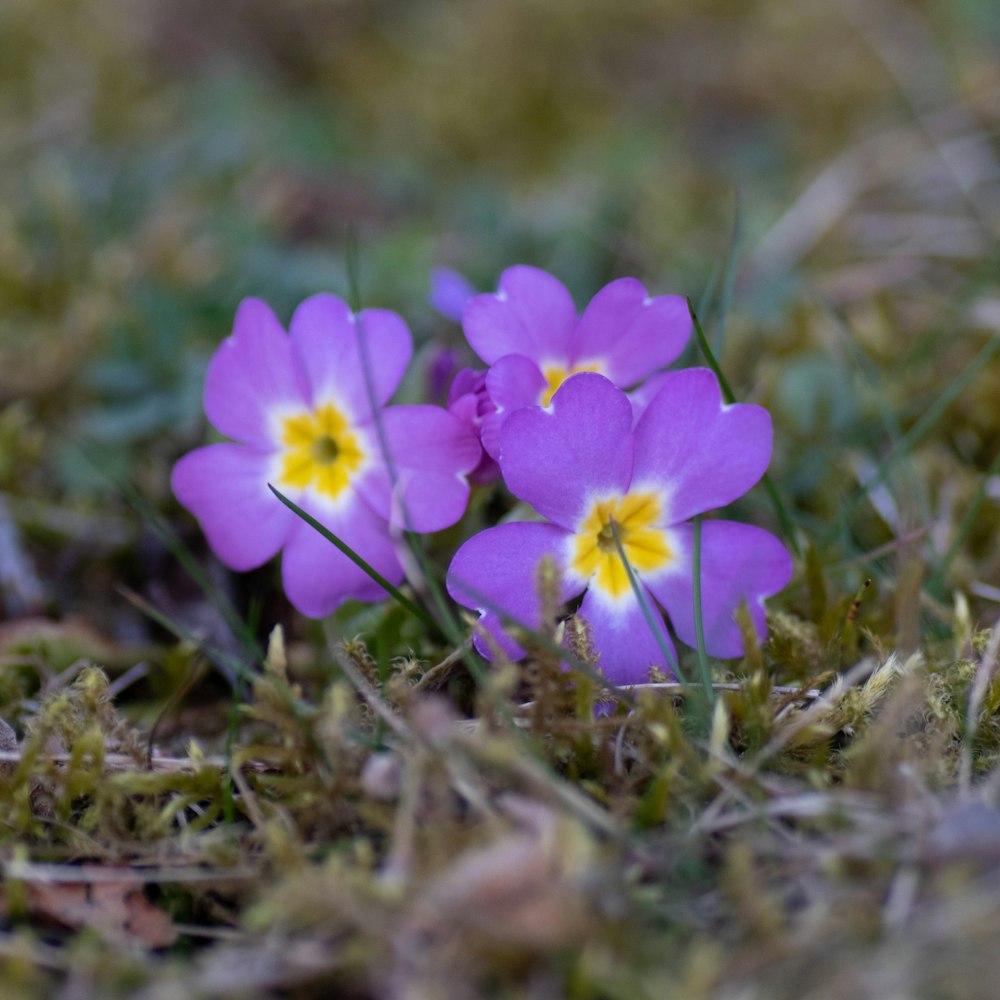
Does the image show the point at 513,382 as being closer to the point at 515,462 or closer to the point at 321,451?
the point at 515,462

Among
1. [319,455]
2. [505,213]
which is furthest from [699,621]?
[505,213]

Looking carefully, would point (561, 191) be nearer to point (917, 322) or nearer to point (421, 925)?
point (917, 322)

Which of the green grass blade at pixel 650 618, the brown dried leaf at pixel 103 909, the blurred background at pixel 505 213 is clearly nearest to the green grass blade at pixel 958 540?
the blurred background at pixel 505 213

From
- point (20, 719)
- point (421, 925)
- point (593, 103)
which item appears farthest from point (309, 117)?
point (421, 925)

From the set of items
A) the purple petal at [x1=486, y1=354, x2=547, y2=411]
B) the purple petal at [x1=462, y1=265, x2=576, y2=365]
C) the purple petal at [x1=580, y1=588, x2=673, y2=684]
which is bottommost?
the purple petal at [x1=580, y1=588, x2=673, y2=684]

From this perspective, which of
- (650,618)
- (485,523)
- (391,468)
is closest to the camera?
(650,618)

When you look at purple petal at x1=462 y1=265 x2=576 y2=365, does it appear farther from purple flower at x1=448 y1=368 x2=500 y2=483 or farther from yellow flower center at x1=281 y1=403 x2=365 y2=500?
yellow flower center at x1=281 y1=403 x2=365 y2=500

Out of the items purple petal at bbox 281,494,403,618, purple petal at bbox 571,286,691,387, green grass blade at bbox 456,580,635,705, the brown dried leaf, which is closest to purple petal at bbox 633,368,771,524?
purple petal at bbox 571,286,691,387
